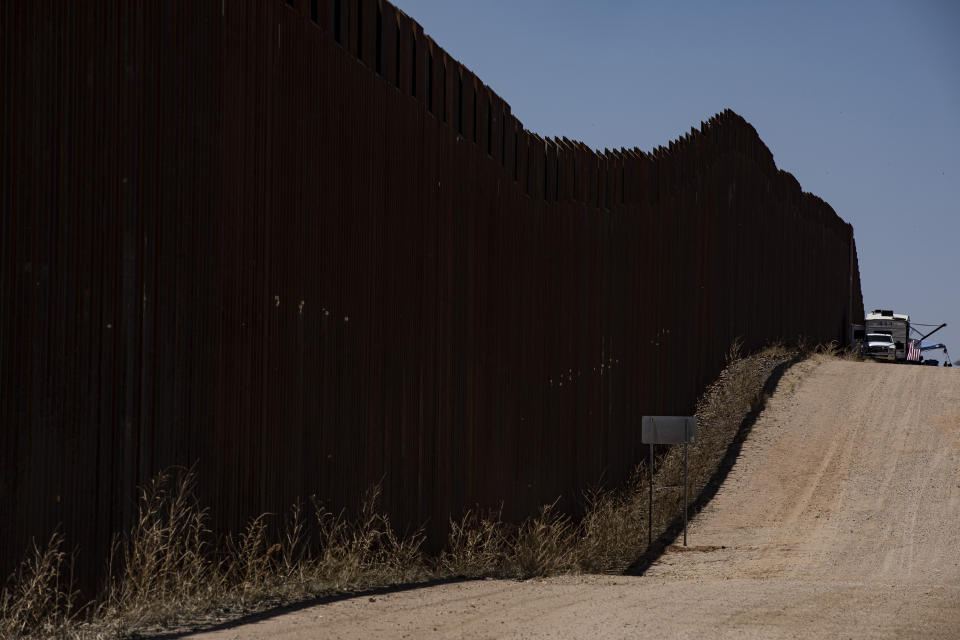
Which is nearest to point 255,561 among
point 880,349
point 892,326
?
point 880,349

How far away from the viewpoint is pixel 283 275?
327 inches

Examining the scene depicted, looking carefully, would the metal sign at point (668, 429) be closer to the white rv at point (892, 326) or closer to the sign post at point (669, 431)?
the sign post at point (669, 431)

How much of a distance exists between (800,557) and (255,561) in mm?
7277

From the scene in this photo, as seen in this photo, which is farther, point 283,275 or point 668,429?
point 668,429

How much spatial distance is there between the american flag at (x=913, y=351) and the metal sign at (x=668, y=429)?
35.4 m

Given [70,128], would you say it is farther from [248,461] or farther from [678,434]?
[678,434]

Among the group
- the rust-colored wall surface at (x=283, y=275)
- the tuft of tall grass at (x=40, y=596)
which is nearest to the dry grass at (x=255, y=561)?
the tuft of tall grass at (x=40, y=596)

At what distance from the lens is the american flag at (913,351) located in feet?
151

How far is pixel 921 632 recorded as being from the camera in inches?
277

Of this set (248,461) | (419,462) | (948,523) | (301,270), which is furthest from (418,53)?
(948,523)

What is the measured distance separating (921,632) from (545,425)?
246 inches

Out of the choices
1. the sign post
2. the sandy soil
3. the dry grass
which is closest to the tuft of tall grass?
the dry grass

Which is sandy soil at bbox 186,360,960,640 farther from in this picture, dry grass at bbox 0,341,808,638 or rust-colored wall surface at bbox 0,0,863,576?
rust-colored wall surface at bbox 0,0,863,576

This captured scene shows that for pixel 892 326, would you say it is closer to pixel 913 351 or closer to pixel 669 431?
pixel 913 351
